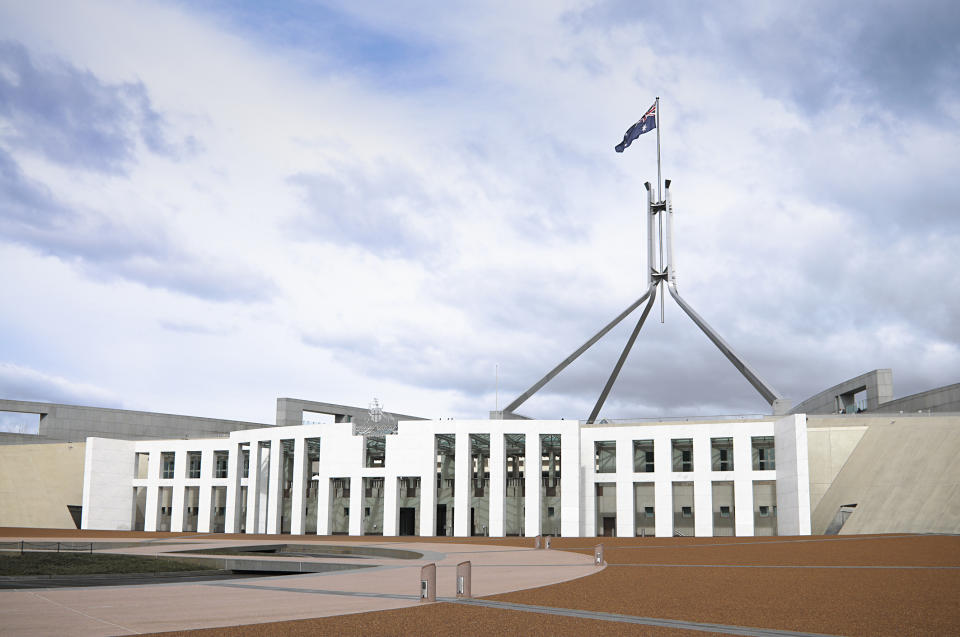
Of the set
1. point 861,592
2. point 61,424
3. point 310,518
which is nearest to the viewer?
point 861,592

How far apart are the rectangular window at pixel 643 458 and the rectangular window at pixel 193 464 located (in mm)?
33536

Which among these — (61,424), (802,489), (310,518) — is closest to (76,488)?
(61,424)

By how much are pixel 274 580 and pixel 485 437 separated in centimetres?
3825

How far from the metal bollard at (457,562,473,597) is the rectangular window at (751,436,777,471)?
40602mm

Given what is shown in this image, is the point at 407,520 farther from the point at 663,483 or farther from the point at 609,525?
the point at 663,483

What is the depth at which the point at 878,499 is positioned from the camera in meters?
42.0

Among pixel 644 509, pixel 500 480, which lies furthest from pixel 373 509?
pixel 644 509

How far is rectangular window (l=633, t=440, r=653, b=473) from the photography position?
56.7 m

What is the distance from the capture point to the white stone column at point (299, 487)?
5738 cm

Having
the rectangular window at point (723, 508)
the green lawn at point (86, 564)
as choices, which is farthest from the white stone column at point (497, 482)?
the green lawn at point (86, 564)

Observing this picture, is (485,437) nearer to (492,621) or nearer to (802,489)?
(802,489)

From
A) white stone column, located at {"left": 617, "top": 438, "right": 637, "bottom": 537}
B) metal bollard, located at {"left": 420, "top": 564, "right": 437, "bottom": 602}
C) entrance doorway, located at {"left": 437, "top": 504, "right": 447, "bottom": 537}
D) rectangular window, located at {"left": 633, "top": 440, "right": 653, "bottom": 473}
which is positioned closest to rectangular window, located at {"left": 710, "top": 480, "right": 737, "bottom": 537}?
rectangular window, located at {"left": 633, "top": 440, "right": 653, "bottom": 473}

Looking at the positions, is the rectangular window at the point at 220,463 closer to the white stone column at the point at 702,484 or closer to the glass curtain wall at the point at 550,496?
the glass curtain wall at the point at 550,496

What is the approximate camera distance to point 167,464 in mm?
70875
